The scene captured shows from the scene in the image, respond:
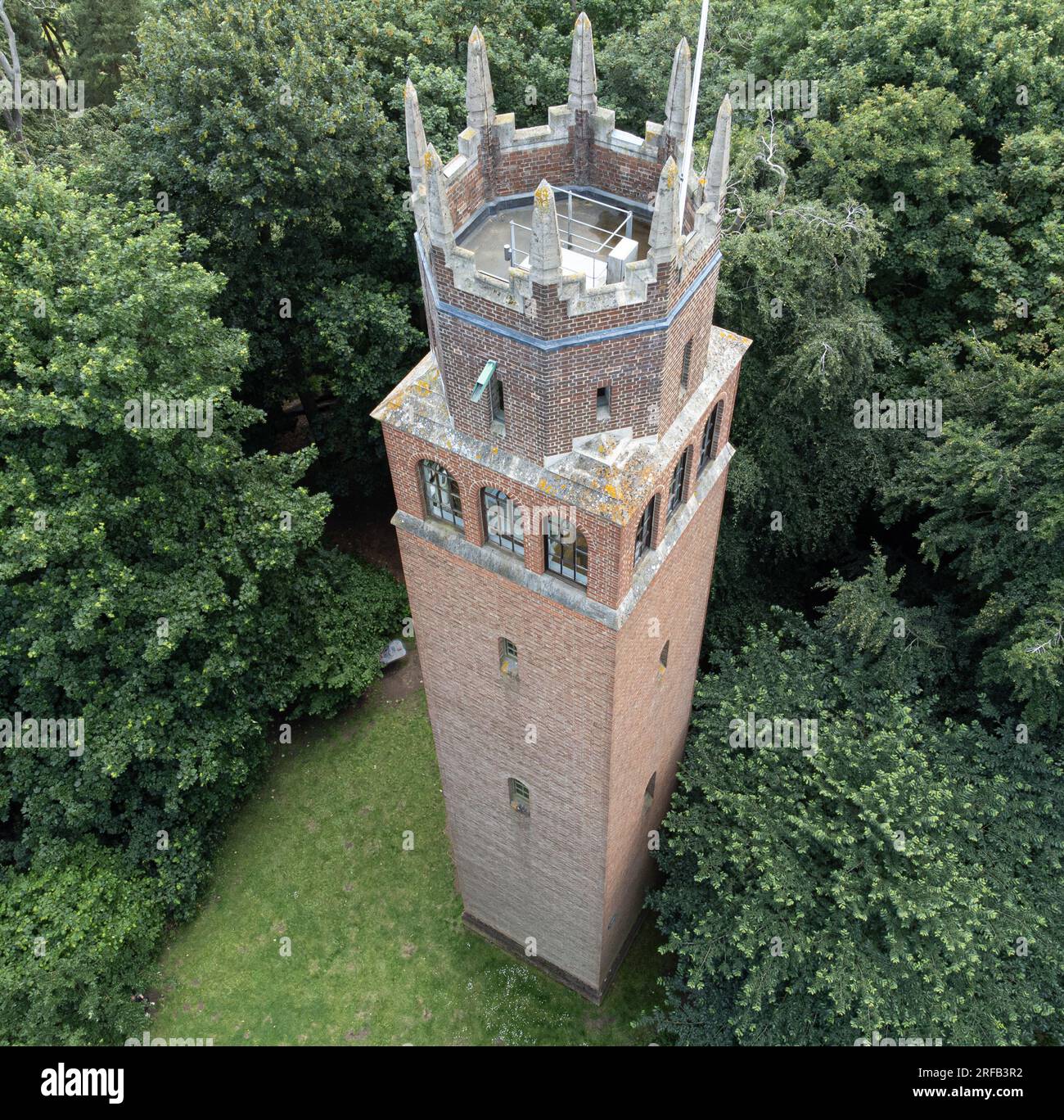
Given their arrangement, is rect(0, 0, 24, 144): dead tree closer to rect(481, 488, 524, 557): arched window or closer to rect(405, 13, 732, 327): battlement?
rect(405, 13, 732, 327): battlement

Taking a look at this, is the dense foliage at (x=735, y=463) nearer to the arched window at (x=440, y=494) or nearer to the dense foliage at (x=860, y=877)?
the dense foliage at (x=860, y=877)

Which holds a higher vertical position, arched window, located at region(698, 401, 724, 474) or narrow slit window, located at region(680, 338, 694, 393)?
narrow slit window, located at region(680, 338, 694, 393)

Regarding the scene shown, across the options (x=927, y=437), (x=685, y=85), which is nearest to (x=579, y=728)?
(x=685, y=85)

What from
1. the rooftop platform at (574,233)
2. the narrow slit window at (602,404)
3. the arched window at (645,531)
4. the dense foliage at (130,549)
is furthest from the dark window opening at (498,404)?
the dense foliage at (130,549)

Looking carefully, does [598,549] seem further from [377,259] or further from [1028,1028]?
[377,259]

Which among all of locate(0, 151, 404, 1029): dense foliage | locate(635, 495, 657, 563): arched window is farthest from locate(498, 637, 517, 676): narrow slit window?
locate(0, 151, 404, 1029): dense foliage

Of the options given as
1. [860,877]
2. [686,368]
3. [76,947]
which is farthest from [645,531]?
[76,947]

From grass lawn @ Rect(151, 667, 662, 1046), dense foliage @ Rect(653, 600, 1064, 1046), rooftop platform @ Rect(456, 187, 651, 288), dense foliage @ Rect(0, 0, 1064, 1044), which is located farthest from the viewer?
grass lawn @ Rect(151, 667, 662, 1046)
